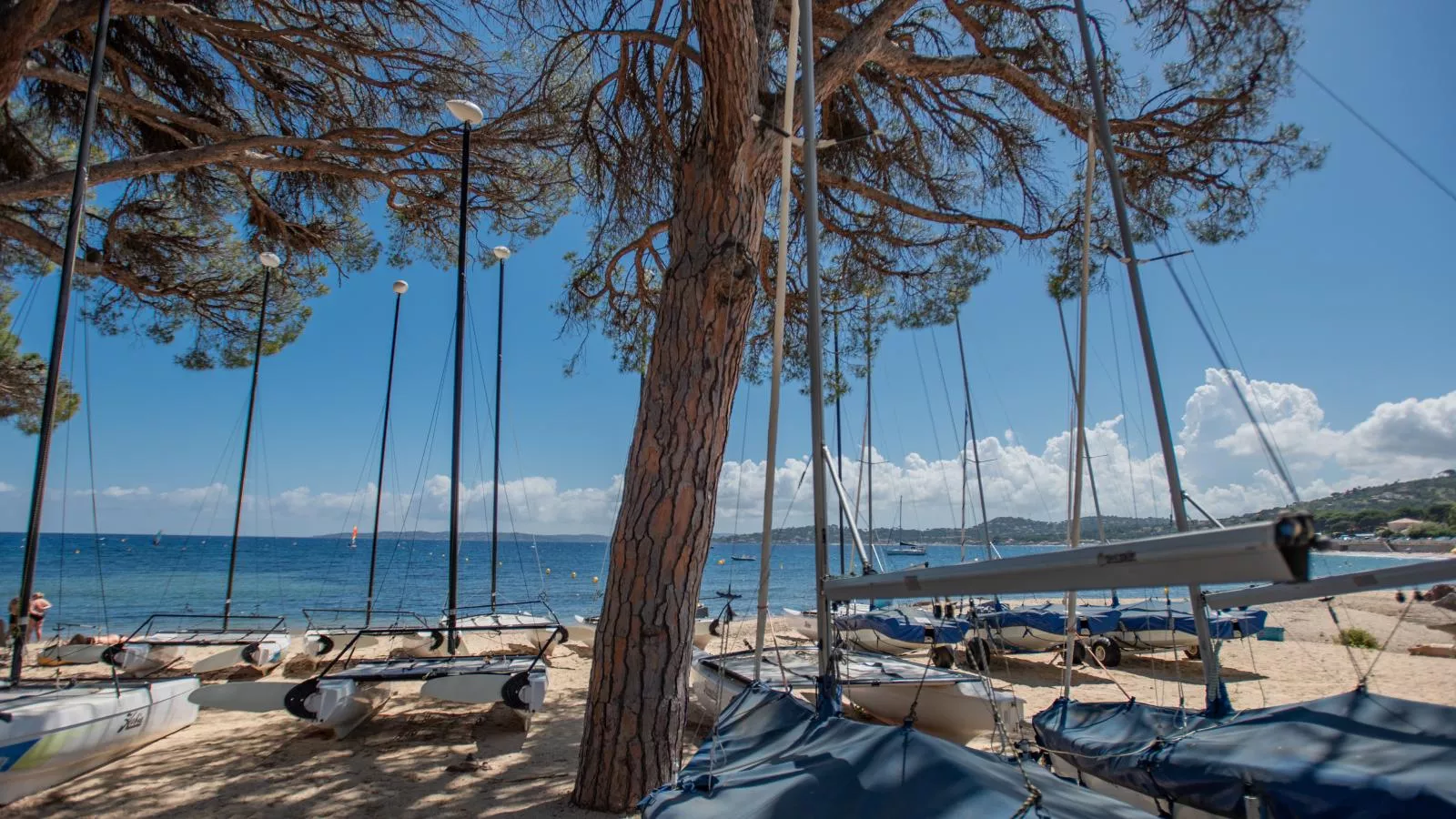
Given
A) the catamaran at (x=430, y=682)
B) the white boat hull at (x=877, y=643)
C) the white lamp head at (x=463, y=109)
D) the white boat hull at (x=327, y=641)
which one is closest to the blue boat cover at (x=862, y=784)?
the catamaran at (x=430, y=682)

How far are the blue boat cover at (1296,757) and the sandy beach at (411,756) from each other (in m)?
0.49

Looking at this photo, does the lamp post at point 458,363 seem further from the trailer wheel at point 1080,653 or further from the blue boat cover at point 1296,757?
the trailer wheel at point 1080,653

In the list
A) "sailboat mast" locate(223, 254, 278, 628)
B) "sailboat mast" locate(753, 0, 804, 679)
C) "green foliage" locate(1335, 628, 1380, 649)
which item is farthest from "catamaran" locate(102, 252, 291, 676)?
"green foliage" locate(1335, 628, 1380, 649)

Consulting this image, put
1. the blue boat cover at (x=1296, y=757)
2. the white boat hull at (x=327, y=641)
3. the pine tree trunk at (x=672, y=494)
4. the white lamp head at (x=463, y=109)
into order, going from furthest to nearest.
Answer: the white boat hull at (x=327, y=641)
the white lamp head at (x=463, y=109)
the pine tree trunk at (x=672, y=494)
the blue boat cover at (x=1296, y=757)

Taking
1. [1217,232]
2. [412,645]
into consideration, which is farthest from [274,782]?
[1217,232]

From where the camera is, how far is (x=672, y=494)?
3.59 meters

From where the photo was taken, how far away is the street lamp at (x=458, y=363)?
5.73 m

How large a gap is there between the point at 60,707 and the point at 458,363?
3520 mm

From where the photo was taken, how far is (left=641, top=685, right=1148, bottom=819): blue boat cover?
5.24ft

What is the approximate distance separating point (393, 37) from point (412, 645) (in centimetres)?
658

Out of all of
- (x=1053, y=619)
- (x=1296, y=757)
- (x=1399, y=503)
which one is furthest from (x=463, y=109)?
(x=1399, y=503)

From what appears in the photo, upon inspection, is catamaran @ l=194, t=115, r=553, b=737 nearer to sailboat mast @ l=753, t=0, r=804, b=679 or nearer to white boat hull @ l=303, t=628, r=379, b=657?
white boat hull @ l=303, t=628, r=379, b=657

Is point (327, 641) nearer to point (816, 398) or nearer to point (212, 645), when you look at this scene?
point (212, 645)

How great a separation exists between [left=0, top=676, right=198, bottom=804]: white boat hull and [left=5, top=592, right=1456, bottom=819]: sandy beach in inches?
3.7
